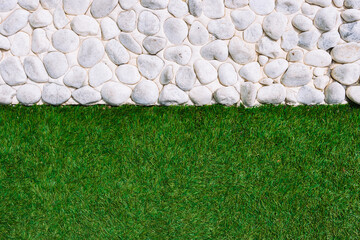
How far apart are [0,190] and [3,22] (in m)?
1.27

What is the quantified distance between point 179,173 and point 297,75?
1.21m

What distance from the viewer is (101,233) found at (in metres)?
2.88

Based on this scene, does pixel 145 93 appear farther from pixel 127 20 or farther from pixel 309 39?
pixel 309 39

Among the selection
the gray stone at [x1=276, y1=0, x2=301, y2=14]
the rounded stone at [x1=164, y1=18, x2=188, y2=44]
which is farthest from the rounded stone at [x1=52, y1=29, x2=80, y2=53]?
the gray stone at [x1=276, y1=0, x2=301, y2=14]

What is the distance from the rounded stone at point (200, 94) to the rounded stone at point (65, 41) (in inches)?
38.5

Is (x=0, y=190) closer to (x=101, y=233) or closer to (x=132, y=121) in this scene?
(x=101, y=233)

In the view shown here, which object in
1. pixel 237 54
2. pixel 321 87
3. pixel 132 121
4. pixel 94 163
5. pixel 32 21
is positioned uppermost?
pixel 32 21

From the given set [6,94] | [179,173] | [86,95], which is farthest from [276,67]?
[6,94]

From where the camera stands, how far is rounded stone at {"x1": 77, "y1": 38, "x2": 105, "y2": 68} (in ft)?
10.4

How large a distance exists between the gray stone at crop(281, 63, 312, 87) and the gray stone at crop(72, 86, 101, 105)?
1.49m

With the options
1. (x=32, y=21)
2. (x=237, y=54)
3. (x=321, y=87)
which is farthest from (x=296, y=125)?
(x=32, y=21)

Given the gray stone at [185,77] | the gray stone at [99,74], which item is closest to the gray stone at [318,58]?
the gray stone at [185,77]

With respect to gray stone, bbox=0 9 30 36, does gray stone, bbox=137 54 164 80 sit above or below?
below

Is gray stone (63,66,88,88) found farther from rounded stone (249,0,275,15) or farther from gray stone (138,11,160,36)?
rounded stone (249,0,275,15)
